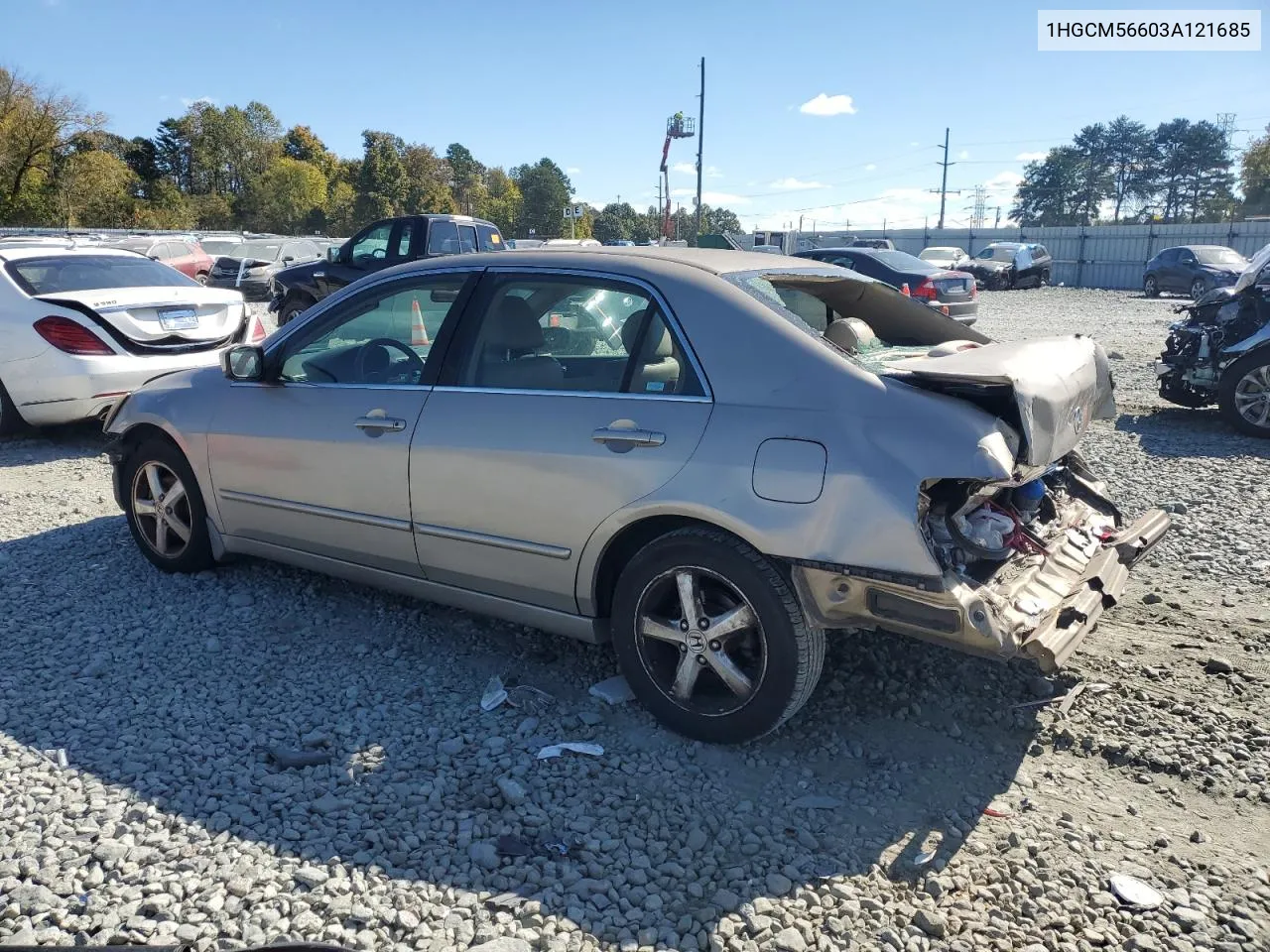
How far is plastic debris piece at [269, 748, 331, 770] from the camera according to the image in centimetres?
329

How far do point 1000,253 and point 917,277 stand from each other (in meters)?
22.1

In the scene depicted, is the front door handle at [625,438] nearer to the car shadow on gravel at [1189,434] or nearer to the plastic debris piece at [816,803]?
the plastic debris piece at [816,803]

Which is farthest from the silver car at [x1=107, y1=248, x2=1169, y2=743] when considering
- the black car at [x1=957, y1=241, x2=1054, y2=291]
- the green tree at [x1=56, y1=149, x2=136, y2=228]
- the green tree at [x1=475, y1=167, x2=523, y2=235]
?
the green tree at [x1=475, y1=167, x2=523, y2=235]

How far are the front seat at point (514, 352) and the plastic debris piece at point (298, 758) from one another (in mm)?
Result: 1527

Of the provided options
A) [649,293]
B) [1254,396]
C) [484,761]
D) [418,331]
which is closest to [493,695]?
[484,761]

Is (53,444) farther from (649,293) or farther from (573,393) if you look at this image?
(649,293)

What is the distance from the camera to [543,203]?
75.8 metres

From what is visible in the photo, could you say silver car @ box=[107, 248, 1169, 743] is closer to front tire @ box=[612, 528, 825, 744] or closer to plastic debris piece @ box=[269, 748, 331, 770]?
front tire @ box=[612, 528, 825, 744]

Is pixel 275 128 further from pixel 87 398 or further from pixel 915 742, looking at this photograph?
pixel 915 742

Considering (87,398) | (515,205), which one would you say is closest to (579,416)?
(87,398)

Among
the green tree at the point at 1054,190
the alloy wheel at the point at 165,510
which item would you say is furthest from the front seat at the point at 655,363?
the green tree at the point at 1054,190

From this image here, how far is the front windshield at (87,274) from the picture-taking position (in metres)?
7.73

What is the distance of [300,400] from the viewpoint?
14.3 ft

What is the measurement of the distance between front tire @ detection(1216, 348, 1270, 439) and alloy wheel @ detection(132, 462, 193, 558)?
8499 mm
